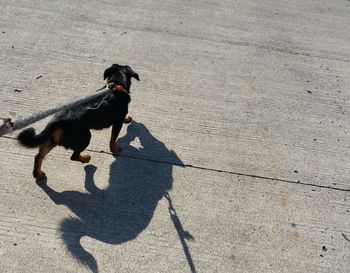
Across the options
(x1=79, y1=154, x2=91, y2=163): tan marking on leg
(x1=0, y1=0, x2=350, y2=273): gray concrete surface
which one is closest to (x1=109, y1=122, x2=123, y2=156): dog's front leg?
(x1=0, y1=0, x2=350, y2=273): gray concrete surface

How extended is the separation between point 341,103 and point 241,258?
3.00 metres

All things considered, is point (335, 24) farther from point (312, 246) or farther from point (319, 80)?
point (312, 246)

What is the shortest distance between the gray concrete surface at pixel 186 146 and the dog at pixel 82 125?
275mm

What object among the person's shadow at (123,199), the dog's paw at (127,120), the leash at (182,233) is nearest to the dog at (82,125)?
the person's shadow at (123,199)

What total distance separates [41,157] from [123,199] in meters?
0.85

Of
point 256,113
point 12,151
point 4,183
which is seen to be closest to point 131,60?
point 256,113

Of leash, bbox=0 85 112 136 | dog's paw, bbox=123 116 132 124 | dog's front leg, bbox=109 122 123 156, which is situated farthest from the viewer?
dog's paw, bbox=123 116 132 124

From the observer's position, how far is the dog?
3.63 meters

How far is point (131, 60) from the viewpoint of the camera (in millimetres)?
5805

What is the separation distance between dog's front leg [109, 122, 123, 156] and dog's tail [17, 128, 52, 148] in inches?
29.8

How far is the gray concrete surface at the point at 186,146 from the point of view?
3.58 meters

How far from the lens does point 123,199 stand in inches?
154

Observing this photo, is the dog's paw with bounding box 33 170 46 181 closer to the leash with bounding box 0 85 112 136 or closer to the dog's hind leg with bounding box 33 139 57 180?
the dog's hind leg with bounding box 33 139 57 180

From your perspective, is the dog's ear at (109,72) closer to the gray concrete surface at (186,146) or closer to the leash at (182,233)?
the gray concrete surface at (186,146)
